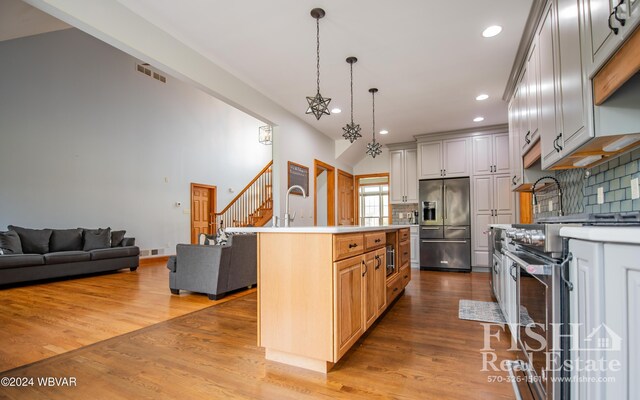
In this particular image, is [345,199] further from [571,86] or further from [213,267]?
[571,86]

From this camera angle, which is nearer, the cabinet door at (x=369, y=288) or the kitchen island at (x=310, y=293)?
the kitchen island at (x=310, y=293)

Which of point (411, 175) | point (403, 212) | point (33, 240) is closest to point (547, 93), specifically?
point (411, 175)

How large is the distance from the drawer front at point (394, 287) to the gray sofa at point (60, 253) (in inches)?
215

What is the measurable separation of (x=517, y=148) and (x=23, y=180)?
7.95 m

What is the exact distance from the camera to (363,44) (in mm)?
3404

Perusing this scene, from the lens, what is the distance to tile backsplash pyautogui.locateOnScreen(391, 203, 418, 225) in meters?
7.29

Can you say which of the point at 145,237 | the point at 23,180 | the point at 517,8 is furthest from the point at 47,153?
the point at 517,8

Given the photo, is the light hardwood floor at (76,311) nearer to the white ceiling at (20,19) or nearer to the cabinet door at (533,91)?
the white ceiling at (20,19)

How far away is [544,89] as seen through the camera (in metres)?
2.42

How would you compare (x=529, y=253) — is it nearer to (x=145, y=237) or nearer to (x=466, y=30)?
(x=466, y=30)

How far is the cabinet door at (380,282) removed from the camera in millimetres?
2742

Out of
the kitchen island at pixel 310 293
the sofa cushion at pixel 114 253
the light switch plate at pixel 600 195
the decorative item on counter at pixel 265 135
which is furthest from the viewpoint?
the decorative item on counter at pixel 265 135

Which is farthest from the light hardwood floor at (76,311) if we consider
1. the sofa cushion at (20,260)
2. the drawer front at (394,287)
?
the drawer front at (394,287)

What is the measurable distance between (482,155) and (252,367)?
5.84 meters
